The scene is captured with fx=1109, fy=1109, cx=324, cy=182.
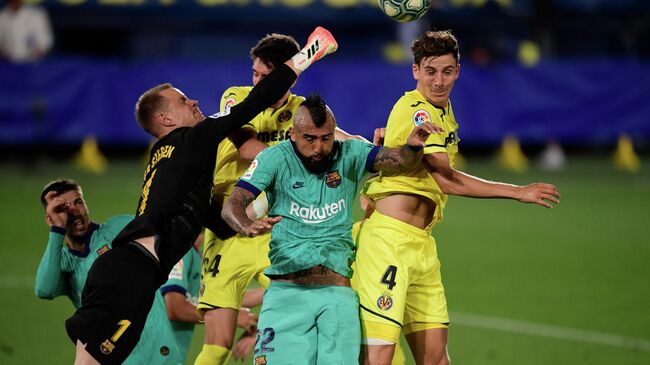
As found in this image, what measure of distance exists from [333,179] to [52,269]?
7.23ft

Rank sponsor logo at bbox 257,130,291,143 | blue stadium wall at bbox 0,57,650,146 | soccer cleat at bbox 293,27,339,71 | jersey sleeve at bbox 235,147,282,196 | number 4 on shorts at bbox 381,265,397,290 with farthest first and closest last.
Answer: blue stadium wall at bbox 0,57,650,146, sponsor logo at bbox 257,130,291,143, soccer cleat at bbox 293,27,339,71, number 4 on shorts at bbox 381,265,397,290, jersey sleeve at bbox 235,147,282,196

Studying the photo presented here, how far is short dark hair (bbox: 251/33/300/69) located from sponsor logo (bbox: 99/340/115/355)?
7.79 ft

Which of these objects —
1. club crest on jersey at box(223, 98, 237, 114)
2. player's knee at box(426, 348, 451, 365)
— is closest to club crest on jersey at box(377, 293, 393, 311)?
player's knee at box(426, 348, 451, 365)

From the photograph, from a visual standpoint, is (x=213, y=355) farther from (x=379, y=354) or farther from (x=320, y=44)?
(x=320, y=44)

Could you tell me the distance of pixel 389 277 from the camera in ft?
23.5

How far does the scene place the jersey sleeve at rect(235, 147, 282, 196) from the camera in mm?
6816

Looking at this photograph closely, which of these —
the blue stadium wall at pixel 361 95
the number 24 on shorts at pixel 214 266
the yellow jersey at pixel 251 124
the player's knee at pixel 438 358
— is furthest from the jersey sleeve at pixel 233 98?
the blue stadium wall at pixel 361 95

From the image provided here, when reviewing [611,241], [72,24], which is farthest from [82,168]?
[611,241]

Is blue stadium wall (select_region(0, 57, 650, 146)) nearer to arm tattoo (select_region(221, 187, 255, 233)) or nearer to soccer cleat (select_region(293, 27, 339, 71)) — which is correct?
Answer: soccer cleat (select_region(293, 27, 339, 71))

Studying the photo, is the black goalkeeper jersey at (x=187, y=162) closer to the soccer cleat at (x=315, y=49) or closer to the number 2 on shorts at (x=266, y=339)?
the soccer cleat at (x=315, y=49)

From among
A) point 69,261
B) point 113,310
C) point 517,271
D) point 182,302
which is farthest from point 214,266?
point 517,271

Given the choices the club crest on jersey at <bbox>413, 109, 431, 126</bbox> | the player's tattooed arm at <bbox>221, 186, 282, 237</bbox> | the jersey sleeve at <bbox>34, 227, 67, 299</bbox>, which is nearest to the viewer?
the player's tattooed arm at <bbox>221, 186, 282, 237</bbox>

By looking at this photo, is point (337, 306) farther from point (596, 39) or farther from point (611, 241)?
point (596, 39)

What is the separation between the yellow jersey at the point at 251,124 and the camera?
8273 mm
